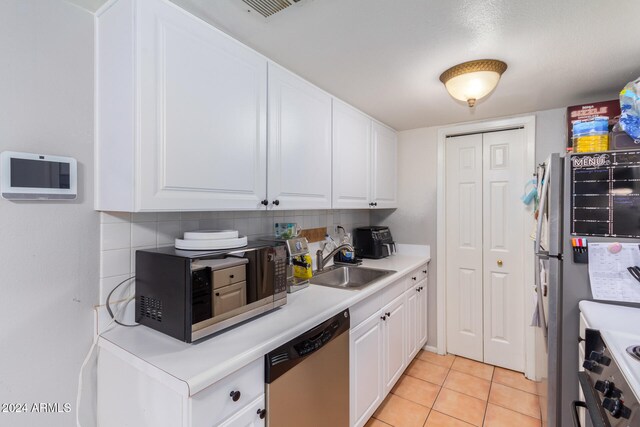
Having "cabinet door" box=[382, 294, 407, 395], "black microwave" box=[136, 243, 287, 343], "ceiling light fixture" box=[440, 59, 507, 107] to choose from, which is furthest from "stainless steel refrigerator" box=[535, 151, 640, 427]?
"black microwave" box=[136, 243, 287, 343]

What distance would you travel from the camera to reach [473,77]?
1576mm

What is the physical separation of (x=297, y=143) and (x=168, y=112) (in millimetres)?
729

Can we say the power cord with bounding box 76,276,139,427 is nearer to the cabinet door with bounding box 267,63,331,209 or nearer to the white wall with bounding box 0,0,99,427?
the white wall with bounding box 0,0,99,427

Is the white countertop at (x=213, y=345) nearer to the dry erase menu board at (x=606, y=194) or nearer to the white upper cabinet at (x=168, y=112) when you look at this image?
the white upper cabinet at (x=168, y=112)

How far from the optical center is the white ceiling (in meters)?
1.14

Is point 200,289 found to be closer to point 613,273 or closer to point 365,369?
point 365,369

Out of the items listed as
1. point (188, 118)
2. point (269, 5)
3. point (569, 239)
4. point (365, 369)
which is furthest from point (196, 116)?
point (569, 239)

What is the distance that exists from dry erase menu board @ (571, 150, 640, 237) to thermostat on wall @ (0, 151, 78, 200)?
2180 mm

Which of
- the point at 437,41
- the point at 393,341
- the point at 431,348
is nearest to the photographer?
the point at 437,41

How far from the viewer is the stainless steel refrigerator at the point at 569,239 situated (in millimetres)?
1351

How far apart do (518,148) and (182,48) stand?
248cm

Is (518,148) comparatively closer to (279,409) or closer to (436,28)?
(436,28)

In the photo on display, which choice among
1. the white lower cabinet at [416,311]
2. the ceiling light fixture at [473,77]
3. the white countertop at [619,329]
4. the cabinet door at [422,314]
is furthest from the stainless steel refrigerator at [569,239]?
the cabinet door at [422,314]

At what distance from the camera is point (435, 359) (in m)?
2.69
